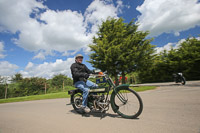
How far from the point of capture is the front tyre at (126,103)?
8.74ft

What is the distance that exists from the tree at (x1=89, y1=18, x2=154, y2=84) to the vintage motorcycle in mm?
9431

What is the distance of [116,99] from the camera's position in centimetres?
288

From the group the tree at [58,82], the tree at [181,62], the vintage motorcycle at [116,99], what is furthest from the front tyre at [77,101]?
the tree at [58,82]

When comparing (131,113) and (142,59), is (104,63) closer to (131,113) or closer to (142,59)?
(142,59)

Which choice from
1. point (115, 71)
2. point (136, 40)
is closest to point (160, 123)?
point (115, 71)

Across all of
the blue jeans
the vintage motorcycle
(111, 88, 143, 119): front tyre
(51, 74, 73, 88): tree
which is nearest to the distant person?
the blue jeans

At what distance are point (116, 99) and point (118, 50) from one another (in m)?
9.93

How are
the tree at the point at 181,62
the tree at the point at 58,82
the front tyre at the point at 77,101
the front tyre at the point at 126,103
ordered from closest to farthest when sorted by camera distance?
the front tyre at the point at 126,103
the front tyre at the point at 77,101
the tree at the point at 181,62
the tree at the point at 58,82

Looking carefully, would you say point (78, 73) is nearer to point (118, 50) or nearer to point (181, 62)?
point (118, 50)

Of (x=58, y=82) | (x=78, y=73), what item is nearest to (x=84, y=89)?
(x=78, y=73)

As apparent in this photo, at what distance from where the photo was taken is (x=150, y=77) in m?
20.5

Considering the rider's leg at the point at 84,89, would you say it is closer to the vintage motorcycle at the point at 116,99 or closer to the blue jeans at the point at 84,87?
the blue jeans at the point at 84,87

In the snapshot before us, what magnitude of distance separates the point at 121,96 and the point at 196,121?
5.44 ft

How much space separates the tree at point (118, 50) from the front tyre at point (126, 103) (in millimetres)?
9643
